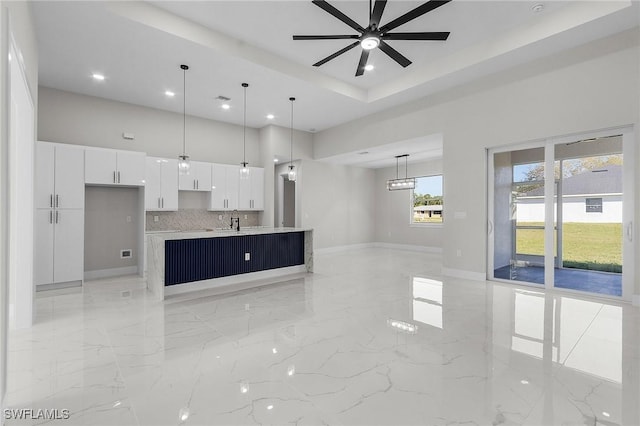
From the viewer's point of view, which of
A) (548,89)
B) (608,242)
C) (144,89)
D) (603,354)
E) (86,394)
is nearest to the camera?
(86,394)

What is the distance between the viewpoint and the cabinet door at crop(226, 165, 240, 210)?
7327mm

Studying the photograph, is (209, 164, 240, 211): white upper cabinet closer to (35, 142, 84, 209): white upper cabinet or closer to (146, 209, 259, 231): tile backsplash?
(146, 209, 259, 231): tile backsplash

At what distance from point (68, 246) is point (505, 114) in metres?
7.38

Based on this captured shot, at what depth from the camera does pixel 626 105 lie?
13.2 feet

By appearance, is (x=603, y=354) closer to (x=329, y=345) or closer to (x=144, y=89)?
(x=329, y=345)

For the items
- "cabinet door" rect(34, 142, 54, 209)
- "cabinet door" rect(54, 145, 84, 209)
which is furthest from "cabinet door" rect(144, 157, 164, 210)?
"cabinet door" rect(34, 142, 54, 209)

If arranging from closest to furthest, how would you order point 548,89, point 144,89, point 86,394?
1. point 86,394
2. point 548,89
3. point 144,89

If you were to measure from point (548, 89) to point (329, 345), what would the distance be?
4884 mm

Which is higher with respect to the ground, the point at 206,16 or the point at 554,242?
the point at 206,16

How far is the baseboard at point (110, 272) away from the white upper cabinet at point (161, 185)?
1296mm

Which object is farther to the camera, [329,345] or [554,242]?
[554,242]

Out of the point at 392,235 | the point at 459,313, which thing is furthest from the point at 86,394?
the point at 392,235

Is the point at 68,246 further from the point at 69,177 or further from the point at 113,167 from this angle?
the point at 113,167

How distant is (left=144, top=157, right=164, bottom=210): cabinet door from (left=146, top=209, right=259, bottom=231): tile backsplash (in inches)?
16.8
